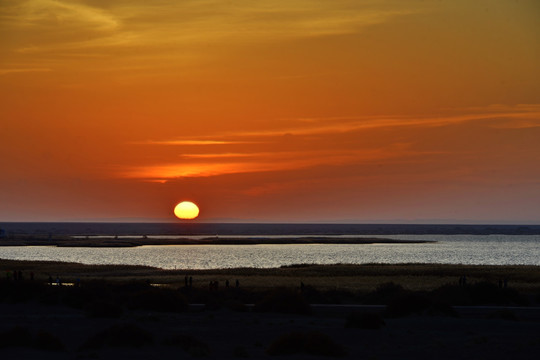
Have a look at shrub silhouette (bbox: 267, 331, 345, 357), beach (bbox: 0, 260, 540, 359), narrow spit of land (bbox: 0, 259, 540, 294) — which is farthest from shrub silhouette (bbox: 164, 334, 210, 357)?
narrow spit of land (bbox: 0, 259, 540, 294)

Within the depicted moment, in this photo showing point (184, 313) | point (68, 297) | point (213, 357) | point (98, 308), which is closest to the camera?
point (213, 357)

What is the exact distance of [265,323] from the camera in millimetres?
32969

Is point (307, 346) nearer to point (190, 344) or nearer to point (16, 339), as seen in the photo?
point (190, 344)

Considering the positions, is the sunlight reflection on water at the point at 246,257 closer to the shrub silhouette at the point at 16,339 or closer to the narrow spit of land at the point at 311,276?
the narrow spit of land at the point at 311,276

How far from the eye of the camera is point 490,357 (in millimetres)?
25281

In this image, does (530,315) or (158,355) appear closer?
(158,355)

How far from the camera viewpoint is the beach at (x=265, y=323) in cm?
2595

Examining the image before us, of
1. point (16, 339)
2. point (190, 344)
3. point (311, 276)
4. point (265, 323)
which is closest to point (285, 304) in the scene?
point (265, 323)

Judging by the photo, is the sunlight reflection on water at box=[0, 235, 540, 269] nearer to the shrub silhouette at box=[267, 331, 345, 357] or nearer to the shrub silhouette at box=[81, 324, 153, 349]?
the shrub silhouette at box=[81, 324, 153, 349]

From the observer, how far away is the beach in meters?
26.0

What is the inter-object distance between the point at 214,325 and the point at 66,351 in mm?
8005

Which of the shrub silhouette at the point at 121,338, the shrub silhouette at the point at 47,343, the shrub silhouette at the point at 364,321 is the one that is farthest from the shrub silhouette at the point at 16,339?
the shrub silhouette at the point at 364,321

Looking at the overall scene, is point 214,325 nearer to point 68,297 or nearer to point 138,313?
point 138,313

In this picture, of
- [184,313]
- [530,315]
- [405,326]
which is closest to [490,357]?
[405,326]
